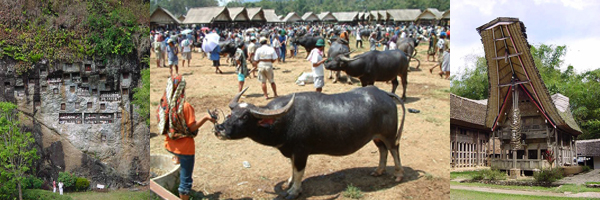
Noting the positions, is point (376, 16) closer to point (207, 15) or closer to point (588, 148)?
point (207, 15)

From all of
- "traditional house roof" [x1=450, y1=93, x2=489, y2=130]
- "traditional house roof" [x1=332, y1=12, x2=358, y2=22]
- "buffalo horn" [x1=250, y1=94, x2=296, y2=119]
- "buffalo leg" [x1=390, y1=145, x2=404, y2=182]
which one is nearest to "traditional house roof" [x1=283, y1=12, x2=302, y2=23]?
"traditional house roof" [x1=332, y1=12, x2=358, y2=22]

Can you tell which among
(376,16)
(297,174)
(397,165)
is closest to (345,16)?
(376,16)

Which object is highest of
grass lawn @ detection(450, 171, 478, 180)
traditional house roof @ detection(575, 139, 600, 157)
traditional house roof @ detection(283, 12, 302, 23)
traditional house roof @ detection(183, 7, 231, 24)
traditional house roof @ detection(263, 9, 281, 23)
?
traditional house roof @ detection(283, 12, 302, 23)

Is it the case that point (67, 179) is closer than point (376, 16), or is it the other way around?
Answer: point (67, 179)

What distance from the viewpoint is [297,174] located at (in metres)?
4.52

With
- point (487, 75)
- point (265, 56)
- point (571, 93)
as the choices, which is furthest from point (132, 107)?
point (571, 93)

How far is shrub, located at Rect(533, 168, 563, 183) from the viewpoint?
7.58m

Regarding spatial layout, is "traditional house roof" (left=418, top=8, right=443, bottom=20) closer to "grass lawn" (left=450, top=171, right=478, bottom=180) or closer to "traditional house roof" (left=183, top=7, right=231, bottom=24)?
"traditional house roof" (left=183, top=7, right=231, bottom=24)

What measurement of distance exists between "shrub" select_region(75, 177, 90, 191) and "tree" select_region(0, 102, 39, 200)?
98cm

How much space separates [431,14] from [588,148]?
26.7 metres

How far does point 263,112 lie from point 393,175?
6.08 ft

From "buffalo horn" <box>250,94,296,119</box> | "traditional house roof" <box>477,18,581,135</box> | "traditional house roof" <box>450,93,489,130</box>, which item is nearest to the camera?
"buffalo horn" <box>250,94,296,119</box>

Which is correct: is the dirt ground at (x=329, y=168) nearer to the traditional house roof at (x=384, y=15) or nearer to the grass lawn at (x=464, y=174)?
the grass lawn at (x=464, y=174)

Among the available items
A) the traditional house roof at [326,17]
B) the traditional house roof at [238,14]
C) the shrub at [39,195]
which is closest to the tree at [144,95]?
the shrub at [39,195]
